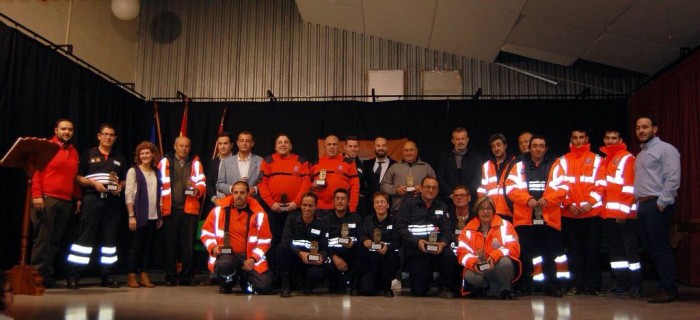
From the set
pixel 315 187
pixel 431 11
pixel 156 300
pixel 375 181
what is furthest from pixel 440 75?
pixel 156 300

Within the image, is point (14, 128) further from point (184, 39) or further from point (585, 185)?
point (585, 185)

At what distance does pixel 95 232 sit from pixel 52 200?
51 cm

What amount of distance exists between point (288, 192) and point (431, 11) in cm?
325

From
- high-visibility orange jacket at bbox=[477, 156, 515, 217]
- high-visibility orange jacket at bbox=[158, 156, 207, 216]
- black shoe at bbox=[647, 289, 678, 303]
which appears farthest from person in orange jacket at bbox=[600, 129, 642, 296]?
high-visibility orange jacket at bbox=[158, 156, 207, 216]

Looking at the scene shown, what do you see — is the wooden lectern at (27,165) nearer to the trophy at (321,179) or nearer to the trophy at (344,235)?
the trophy at (321,179)

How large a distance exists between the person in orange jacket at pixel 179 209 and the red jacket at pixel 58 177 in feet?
2.92

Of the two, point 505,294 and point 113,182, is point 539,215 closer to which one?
point 505,294

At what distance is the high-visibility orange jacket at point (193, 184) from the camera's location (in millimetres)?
5996

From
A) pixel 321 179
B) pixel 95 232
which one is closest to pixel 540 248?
pixel 321 179

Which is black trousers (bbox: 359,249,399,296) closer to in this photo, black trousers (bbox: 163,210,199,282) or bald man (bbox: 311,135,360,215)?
bald man (bbox: 311,135,360,215)

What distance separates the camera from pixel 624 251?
5383mm

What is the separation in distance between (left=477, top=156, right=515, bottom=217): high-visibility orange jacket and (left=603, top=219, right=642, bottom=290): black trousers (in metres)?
0.96

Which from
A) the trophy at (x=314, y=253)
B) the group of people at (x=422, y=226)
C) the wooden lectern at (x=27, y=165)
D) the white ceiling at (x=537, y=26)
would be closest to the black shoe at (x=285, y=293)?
the group of people at (x=422, y=226)

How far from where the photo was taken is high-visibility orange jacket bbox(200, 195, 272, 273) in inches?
207
